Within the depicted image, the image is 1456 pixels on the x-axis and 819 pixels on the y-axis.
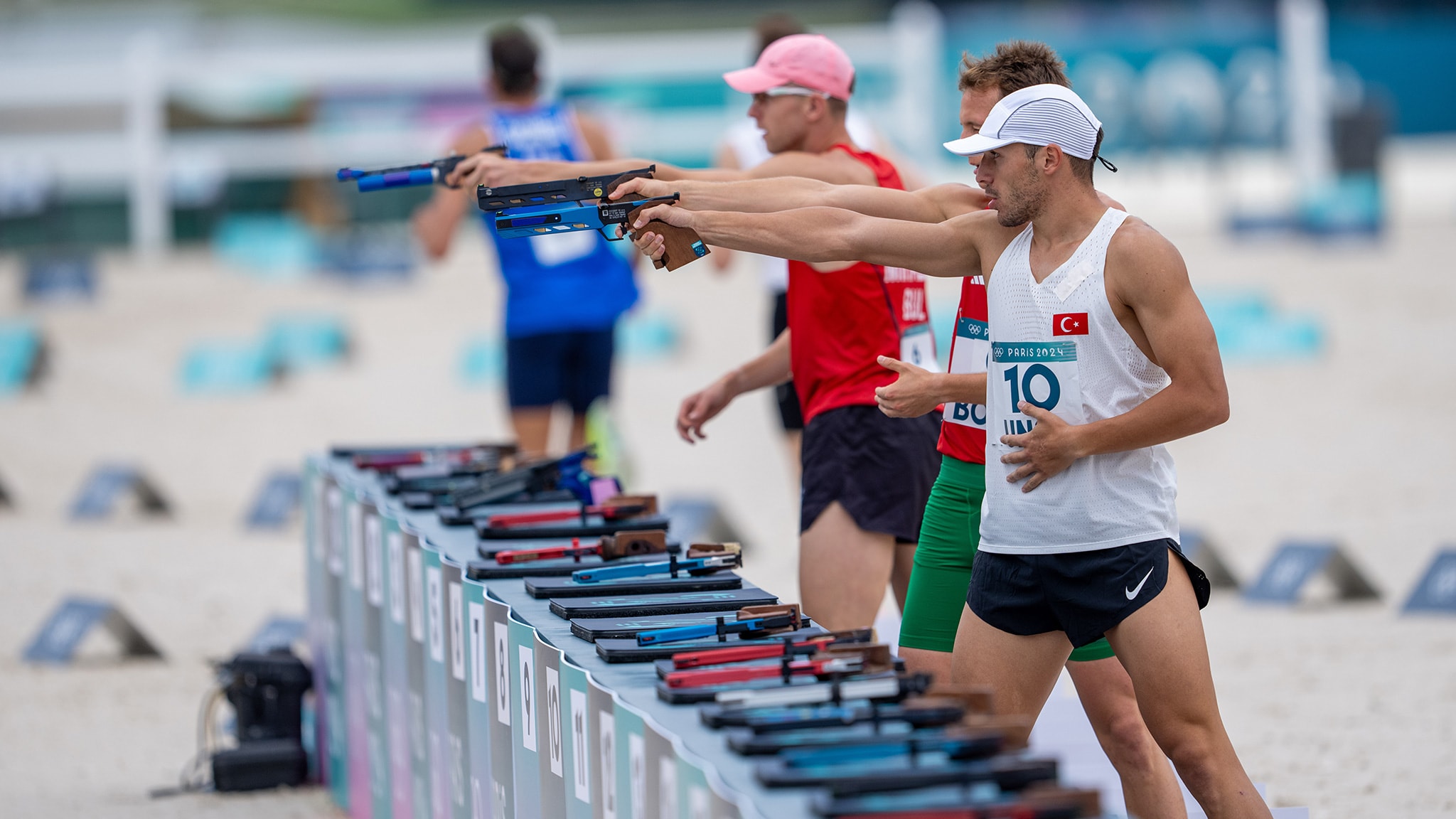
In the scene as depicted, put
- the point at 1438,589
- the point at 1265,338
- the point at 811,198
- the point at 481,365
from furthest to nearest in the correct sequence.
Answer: the point at 481,365
the point at 1265,338
the point at 1438,589
the point at 811,198

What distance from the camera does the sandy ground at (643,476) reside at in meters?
6.11

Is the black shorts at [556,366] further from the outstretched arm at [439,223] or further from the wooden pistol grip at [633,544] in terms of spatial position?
the wooden pistol grip at [633,544]

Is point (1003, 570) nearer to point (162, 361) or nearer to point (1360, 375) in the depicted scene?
point (1360, 375)

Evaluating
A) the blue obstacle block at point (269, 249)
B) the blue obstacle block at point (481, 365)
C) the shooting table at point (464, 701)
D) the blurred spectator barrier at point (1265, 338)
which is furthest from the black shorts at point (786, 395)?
the blue obstacle block at point (269, 249)

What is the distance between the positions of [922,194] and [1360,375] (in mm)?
10351

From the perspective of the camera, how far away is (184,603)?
8.66 meters

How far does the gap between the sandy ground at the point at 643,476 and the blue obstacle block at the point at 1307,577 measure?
10 centimetres

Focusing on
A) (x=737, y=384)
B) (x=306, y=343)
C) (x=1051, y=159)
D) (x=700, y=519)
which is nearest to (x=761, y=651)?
(x=1051, y=159)

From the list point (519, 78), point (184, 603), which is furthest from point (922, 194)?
point (184, 603)

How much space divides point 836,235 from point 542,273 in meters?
3.46

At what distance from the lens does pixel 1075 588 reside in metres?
3.42

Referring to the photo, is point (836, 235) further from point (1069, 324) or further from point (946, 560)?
point (946, 560)

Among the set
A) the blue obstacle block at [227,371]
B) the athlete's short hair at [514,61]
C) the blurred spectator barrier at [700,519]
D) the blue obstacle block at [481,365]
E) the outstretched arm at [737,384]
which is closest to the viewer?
the outstretched arm at [737,384]

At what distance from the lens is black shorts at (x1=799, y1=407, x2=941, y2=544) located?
446cm
